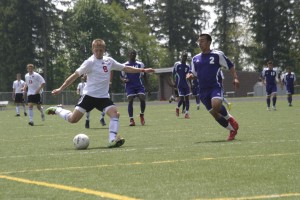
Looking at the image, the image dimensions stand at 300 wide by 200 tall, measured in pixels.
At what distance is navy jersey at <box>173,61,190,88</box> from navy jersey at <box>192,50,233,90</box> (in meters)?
12.7

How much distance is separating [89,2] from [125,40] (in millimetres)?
8171

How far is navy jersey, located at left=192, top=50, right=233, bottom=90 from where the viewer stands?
14.1m

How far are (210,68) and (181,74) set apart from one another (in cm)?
1311

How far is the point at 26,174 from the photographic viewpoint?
8.71 meters

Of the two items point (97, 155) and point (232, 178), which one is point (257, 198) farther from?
point (97, 155)

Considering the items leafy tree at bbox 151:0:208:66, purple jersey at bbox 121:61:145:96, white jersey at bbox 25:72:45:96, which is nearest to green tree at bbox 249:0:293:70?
leafy tree at bbox 151:0:208:66

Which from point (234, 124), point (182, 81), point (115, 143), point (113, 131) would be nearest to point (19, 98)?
point (182, 81)

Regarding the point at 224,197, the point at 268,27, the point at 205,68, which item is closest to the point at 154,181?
the point at 224,197

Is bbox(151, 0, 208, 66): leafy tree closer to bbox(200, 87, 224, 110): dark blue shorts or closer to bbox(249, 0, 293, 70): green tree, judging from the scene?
bbox(249, 0, 293, 70): green tree

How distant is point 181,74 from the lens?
89.3 ft

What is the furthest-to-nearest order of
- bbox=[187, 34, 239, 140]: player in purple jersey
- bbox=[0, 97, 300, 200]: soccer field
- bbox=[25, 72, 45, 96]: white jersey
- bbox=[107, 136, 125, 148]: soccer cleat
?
1. bbox=[25, 72, 45, 96]: white jersey
2. bbox=[187, 34, 239, 140]: player in purple jersey
3. bbox=[107, 136, 125, 148]: soccer cleat
4. bbox=[0, 97, 300, 200]: soccer field

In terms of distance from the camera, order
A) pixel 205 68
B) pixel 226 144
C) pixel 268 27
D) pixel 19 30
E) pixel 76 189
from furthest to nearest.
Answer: pixel 268 27 → pixel 19 30 → pixel 205 68 → pixel 226 144 → pixel 76 189

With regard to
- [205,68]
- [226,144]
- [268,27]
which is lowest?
[226,144]

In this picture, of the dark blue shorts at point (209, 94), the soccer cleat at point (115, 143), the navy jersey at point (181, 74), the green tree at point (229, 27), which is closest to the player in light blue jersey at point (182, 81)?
the navy jersey at point (181, 74)
